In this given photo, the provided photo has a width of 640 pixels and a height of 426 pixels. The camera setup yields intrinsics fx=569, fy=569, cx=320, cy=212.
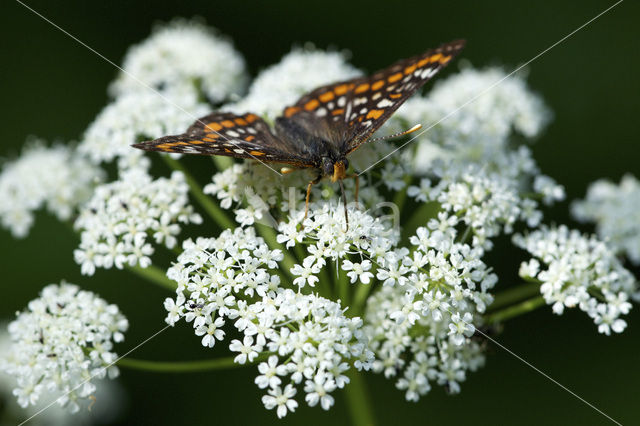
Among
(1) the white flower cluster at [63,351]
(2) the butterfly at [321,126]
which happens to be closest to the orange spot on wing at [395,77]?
(2) the butterfly at [321,126]

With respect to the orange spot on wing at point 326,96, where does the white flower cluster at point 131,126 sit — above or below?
above

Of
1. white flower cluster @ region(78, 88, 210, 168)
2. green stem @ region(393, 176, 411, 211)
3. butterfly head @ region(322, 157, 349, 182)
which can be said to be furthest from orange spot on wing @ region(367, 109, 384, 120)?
white flower cluster @ region(78, 88, 210, 168)

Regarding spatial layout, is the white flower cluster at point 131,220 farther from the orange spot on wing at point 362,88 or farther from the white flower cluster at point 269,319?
the orange spot on wing at point 362,88

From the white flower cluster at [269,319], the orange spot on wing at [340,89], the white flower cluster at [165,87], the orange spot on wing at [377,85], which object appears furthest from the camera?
the white flower cluster at [165,87]

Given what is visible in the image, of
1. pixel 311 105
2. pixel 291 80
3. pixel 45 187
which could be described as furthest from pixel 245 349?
pixel 291 80

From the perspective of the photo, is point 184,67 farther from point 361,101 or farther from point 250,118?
point 361,101

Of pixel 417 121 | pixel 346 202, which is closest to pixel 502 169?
pixel 417 121
